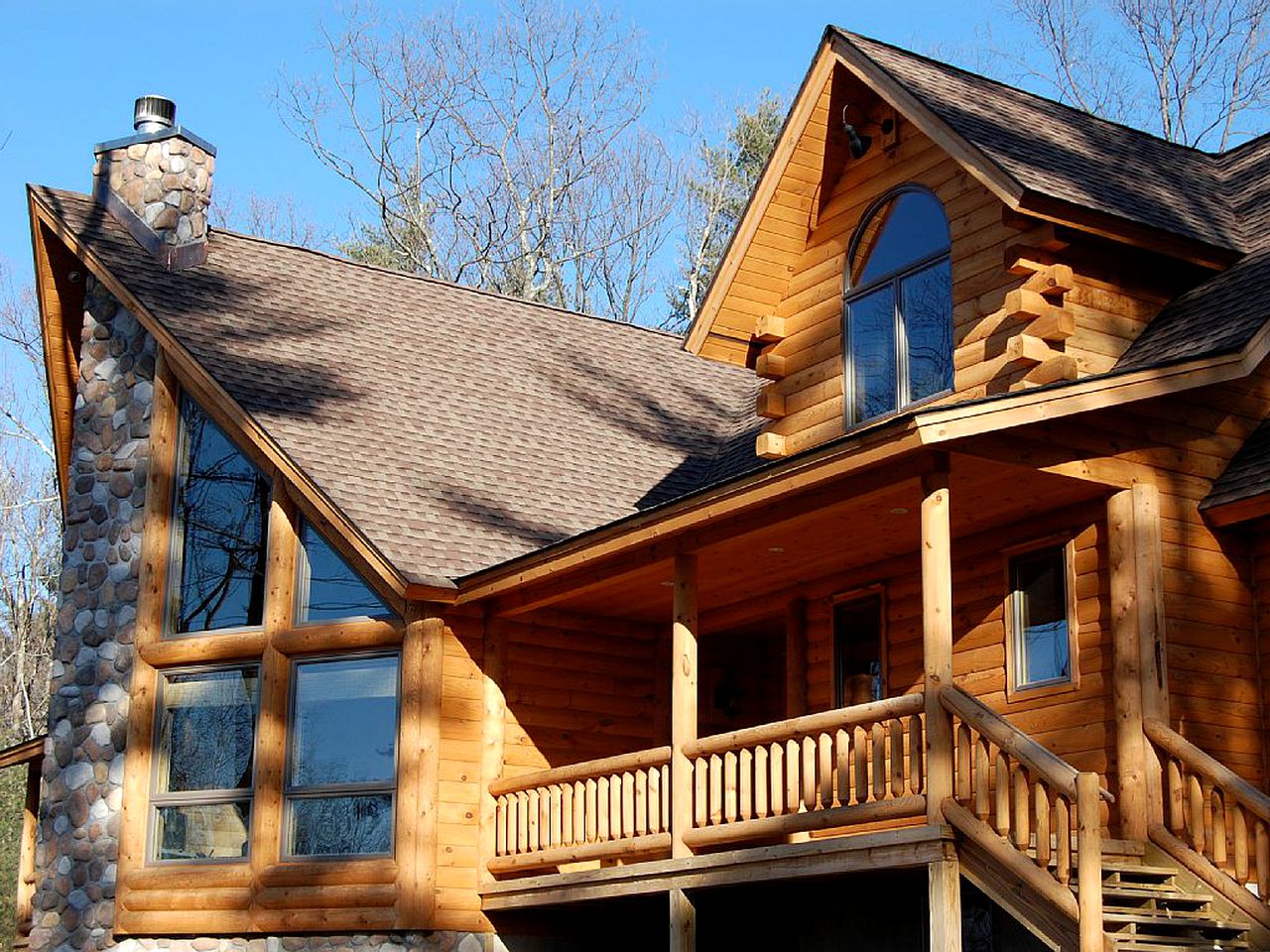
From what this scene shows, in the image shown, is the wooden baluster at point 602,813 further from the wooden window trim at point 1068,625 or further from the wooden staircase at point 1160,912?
the wooden staircase at point 1160,912

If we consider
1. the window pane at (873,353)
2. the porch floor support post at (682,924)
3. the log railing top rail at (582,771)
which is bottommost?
the porch floor support post at (682,924)

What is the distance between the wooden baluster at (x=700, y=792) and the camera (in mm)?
12211

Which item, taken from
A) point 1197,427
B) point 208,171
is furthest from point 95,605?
point 1197,427

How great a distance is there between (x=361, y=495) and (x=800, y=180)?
460cm

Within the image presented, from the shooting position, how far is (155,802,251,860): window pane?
14758mm

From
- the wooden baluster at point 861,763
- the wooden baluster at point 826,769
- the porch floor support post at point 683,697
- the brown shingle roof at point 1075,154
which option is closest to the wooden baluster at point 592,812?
the porch floor support post at point 683,697

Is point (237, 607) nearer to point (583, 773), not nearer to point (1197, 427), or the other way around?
point (583, 773)

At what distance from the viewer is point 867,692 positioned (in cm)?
1426

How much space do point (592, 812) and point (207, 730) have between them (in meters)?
3.94

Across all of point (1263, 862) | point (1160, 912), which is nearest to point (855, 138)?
point (1263, 862)

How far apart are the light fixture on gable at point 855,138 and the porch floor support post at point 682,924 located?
6260 mm

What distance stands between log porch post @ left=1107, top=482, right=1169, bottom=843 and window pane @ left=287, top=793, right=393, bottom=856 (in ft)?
19.6

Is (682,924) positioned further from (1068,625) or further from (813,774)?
(1068,625)

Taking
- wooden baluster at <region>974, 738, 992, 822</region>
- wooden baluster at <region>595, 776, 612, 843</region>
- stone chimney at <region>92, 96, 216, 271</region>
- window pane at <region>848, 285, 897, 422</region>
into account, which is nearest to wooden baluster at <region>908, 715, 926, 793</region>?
wooden baluster at <region>974, 738, 992, 822</region>
